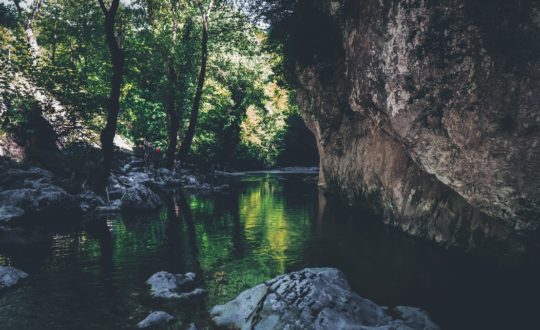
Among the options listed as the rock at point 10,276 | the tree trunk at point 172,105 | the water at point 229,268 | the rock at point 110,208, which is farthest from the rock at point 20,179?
the tree trunk at point 172,105

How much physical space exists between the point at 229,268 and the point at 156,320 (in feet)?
11.1

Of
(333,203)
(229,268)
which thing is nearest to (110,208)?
(229,268)

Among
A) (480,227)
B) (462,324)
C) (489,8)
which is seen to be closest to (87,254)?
(462,324)

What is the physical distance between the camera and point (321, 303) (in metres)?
6.57

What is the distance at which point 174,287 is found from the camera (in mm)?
8195

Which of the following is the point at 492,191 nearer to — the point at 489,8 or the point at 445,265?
the point at 445,265

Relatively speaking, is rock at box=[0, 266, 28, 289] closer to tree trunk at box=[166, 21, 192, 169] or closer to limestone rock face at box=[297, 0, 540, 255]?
limestone rock face at box=[297, 0, 540, 255]

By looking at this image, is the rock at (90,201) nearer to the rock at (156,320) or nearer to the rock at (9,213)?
the rock at (9,213)

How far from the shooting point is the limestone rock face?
29.6 feet

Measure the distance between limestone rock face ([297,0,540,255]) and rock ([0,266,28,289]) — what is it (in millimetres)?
11712

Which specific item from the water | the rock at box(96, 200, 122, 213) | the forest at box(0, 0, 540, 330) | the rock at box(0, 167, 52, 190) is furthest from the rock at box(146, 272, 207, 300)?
the rock at box(0, 167, 52, 190)

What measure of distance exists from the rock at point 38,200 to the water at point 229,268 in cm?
173

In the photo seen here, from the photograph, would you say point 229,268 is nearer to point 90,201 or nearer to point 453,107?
point 453,107

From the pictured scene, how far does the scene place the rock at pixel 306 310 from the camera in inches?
246
